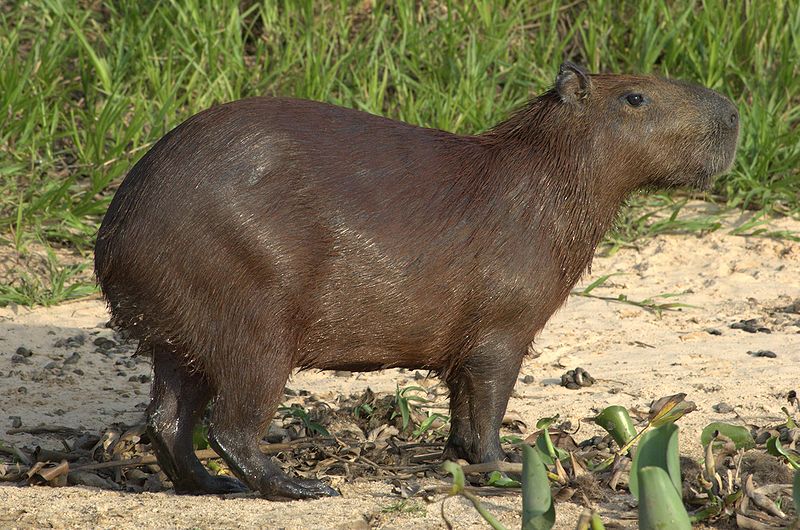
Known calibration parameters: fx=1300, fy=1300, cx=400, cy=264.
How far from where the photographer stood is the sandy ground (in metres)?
3.64

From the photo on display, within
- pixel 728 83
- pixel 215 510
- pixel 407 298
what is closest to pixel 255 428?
pixel 215 510

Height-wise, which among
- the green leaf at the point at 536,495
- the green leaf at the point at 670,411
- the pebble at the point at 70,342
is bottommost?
the pebble at the point at 70,342

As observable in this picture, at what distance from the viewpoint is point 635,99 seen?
4.14 metres

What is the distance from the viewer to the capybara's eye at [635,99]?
4.14 metres

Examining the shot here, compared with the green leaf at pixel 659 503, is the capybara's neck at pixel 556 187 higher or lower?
higher

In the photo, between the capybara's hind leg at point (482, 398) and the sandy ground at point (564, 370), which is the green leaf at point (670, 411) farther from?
the capybara's hind leg at point (482, 398)

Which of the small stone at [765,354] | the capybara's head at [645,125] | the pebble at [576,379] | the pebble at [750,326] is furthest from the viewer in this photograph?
the pebble at [750,326]

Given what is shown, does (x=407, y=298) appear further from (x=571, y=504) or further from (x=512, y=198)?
(x=571, y=504)

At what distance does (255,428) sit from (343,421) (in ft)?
2.94

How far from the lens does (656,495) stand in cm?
299

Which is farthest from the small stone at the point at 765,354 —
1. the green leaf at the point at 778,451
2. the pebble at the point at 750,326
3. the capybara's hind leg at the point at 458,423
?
the capybara's hind leg at the point at 458,423

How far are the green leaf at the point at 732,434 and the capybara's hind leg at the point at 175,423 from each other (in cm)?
151

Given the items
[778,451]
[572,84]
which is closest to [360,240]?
[572,84]

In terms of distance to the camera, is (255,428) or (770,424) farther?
(770,424)
